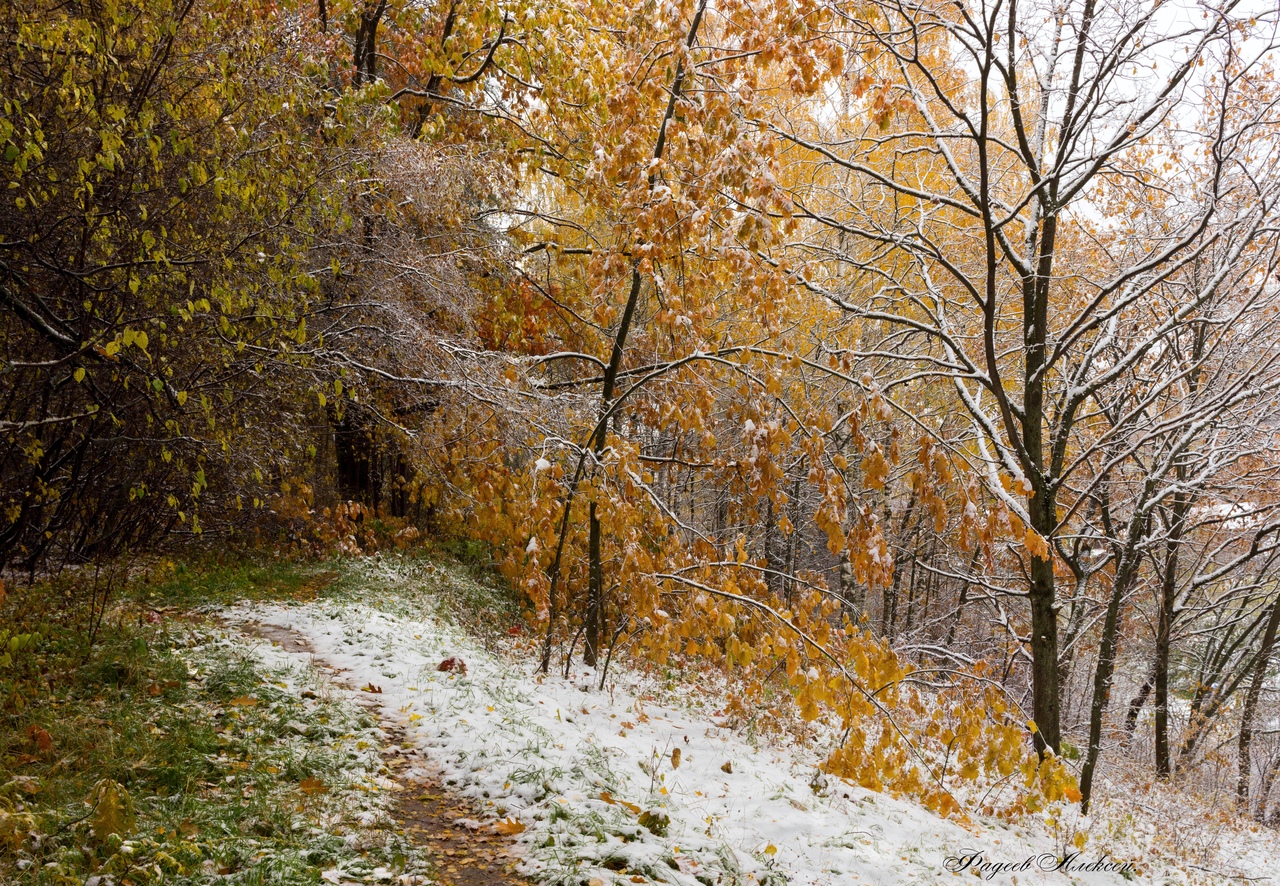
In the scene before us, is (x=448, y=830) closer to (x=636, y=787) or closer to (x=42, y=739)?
(x=636, y=787)

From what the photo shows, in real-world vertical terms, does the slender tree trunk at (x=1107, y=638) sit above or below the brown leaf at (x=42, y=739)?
above

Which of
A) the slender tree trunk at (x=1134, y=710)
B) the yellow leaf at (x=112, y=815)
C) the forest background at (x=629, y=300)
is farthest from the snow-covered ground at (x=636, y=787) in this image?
the slender tree trunk at (x=1134, y=710)

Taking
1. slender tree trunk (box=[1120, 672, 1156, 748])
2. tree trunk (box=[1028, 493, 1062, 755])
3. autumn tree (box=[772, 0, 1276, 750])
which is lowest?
slender tree trunk (box=[1120, 672, 1156, 748])

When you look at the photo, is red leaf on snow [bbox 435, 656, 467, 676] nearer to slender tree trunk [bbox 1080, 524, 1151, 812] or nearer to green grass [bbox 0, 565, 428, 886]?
green grass [bbox 0, 565, 428, 886]

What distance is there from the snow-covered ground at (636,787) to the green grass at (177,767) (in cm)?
64

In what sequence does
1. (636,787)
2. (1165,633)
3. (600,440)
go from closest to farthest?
(636,787) < (600,440) < (1165,633)

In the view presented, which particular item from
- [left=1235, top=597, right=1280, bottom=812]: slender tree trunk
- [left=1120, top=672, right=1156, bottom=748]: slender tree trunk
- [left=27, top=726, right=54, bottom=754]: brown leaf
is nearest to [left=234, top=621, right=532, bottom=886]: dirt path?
[left=27, top=726, right=54, bottom=754]: brown leaf

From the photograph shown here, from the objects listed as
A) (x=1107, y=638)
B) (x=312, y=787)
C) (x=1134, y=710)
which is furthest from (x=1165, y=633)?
(x=312, y=787)

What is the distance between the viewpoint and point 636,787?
4.73 m

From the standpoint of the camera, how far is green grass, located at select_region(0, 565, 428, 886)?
2959mm

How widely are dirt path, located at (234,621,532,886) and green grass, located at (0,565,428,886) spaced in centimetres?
13

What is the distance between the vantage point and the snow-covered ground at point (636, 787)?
3.91 meters

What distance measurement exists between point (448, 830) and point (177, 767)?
1.38m

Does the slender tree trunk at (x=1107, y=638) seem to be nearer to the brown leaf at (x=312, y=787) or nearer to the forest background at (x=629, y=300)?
the forest background at (x=629, y=300)
